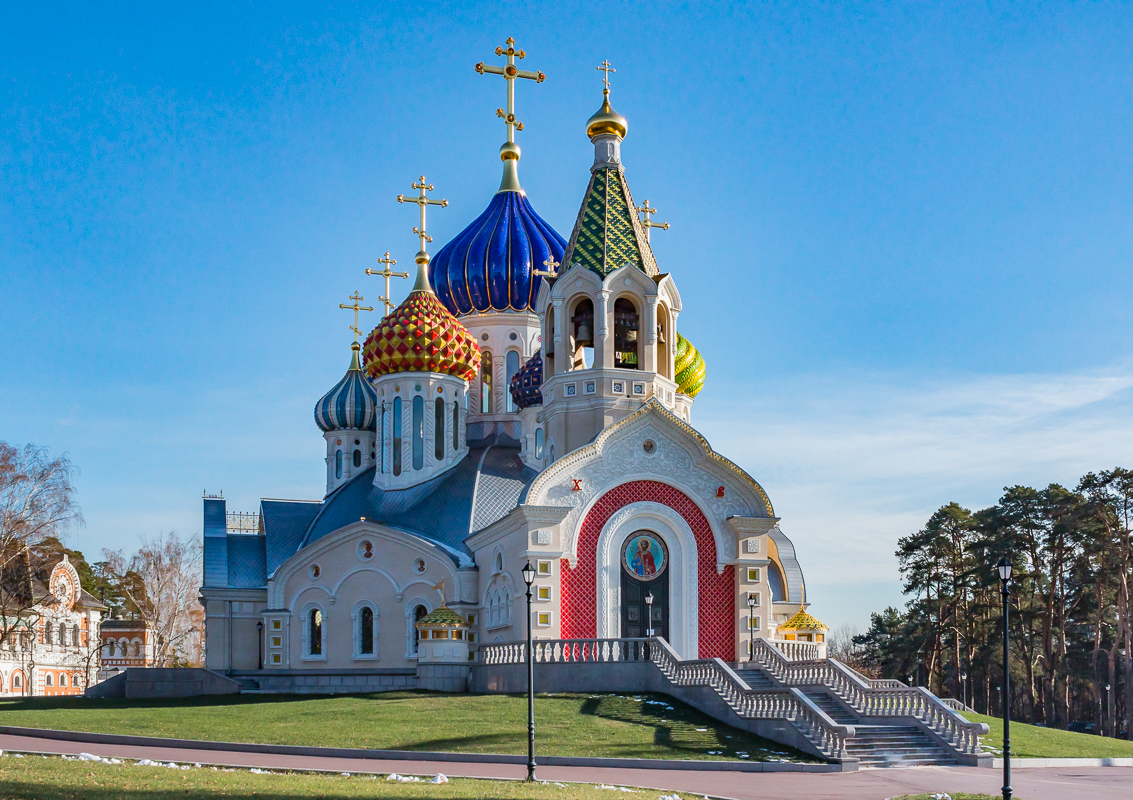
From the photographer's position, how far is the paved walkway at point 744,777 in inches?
701

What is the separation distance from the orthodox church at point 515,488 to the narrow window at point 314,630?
3.0 inches

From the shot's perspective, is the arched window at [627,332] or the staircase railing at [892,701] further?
the arched window at [627,332]

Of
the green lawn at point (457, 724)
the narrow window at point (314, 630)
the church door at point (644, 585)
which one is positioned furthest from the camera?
the narrow window at point (314, 630)

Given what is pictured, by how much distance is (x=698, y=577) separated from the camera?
31016mm

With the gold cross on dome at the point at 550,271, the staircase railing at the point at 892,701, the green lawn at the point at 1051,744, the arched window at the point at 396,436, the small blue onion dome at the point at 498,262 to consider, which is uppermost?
the small blue onion dome at the point at 498,262

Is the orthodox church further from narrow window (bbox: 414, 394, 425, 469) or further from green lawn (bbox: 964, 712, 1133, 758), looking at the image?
green lawn (bbox: 964, 712, 1133, 758)

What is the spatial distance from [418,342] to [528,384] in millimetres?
3770

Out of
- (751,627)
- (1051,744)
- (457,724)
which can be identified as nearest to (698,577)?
(751,627)

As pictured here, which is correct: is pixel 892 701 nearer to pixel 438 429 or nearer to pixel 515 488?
pixel 515 488

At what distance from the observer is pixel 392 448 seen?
1587 inches

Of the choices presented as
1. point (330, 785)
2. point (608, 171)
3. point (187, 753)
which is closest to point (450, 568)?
point (608, 171)

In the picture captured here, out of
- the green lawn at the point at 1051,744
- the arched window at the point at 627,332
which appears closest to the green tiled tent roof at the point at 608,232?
the arched window at the point at 627,332

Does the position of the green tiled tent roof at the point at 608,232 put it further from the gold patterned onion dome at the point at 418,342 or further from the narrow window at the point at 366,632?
the narrow window at the point at 366,632

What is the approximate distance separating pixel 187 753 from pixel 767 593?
51.4 feet
